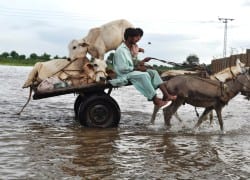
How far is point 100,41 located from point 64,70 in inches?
48.2

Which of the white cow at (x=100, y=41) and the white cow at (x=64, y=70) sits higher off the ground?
the white cow at (x=100, y=41)

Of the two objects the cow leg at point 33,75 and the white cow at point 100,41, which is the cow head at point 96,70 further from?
the cow leg at point 33,75

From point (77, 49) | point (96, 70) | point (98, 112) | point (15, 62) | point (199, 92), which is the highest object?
point (15, 62)

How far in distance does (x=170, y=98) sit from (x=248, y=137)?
1878 mm

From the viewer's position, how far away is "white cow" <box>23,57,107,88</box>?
11961 millimetres

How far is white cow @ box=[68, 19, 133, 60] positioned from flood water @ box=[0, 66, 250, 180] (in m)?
1.80

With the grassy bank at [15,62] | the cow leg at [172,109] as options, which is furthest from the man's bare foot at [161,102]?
the grassy bank at [15,62]

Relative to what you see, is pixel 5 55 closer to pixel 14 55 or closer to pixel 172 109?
pixel 14 55

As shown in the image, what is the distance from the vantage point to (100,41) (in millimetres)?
12586

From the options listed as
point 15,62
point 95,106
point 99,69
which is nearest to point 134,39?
point 99,69

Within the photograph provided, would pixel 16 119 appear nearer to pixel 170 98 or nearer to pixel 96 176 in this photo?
pixel 170 98

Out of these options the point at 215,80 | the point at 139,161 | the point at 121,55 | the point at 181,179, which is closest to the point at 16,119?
the point at 121,55

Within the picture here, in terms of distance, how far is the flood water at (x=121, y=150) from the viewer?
6977 millimetres

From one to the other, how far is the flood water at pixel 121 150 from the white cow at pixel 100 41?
70.9 inches
